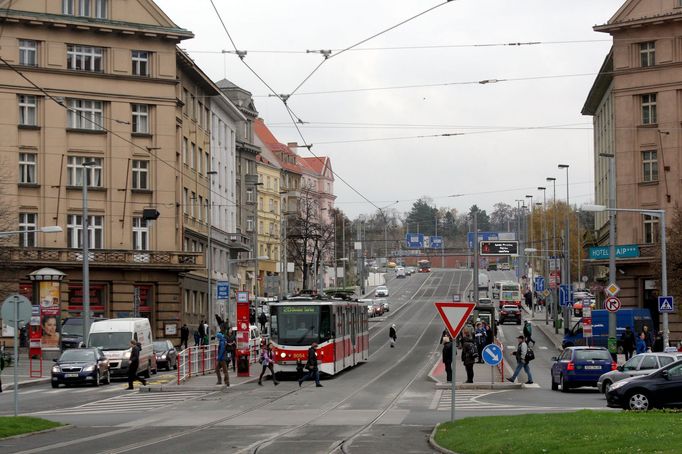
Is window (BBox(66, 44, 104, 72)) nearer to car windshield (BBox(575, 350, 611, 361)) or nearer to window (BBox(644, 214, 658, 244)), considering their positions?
window (BBox(644, 214, 658, 244))

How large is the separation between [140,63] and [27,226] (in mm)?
11288

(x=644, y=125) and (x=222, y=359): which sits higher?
(x=644, y=125)

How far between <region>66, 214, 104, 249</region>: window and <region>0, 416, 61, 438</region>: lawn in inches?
1573

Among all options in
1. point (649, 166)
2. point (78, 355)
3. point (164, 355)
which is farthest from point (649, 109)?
point (78, 355)

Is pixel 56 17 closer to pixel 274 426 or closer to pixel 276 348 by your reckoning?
pixel 276 348

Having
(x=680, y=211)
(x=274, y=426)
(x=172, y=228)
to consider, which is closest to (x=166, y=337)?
(x=172, y=228)

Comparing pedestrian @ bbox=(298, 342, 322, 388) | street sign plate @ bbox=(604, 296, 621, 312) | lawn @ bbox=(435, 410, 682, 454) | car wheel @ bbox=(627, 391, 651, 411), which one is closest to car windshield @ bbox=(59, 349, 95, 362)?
pedestrian @ bbox=(298, 342, 322, 388)

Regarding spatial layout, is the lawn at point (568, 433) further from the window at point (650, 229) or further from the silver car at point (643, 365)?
the window at point (650, 229)

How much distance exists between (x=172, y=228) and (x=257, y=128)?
8241cm

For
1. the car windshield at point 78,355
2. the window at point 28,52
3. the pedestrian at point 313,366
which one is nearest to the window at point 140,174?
the window at point 28,52

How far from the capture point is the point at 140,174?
2682 inches

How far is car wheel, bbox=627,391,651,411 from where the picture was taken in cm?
2534

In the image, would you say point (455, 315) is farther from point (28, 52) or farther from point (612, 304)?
point (28, 52)

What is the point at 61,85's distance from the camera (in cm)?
6469
